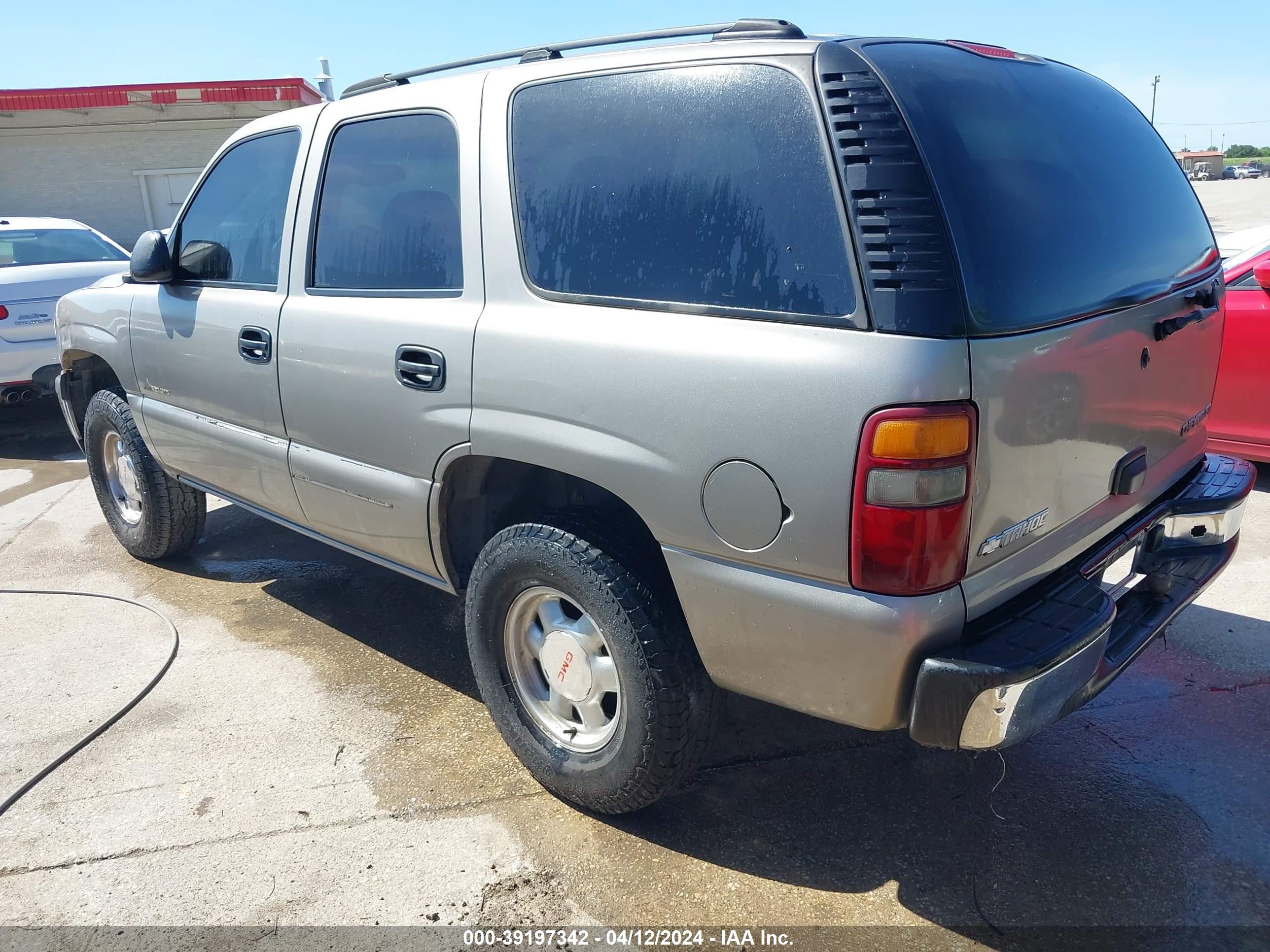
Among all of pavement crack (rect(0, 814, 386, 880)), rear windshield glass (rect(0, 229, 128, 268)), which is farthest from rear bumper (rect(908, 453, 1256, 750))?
rear windshield glass (rect(0, 229, 128, 268))

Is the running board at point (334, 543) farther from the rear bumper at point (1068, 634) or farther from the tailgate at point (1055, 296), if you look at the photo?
the tailgate at point (1055, 296)

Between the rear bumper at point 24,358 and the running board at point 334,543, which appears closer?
the running board at point 334,543

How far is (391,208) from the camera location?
121 inches

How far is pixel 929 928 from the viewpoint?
7.66 ft

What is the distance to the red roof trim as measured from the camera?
15.9 meters

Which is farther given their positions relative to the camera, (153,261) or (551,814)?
(153,261)

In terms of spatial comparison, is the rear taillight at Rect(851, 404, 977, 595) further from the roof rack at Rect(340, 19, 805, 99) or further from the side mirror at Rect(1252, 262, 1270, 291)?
the side mirror at Rect(1252, 262, 1270, 291)

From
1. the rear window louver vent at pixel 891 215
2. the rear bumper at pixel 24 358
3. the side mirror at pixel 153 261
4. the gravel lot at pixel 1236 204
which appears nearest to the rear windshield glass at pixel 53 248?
the rear bumper at pixel 24 358

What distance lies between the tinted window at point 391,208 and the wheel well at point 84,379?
88.8 inches

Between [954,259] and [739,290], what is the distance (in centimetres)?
47

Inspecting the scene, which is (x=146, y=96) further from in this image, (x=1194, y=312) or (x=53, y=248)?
(x=1194, y=312)

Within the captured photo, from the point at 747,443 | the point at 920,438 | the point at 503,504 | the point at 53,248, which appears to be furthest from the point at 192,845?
the point at 53,248

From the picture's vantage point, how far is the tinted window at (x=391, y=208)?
2.88 m

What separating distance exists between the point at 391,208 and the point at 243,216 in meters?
1.05
